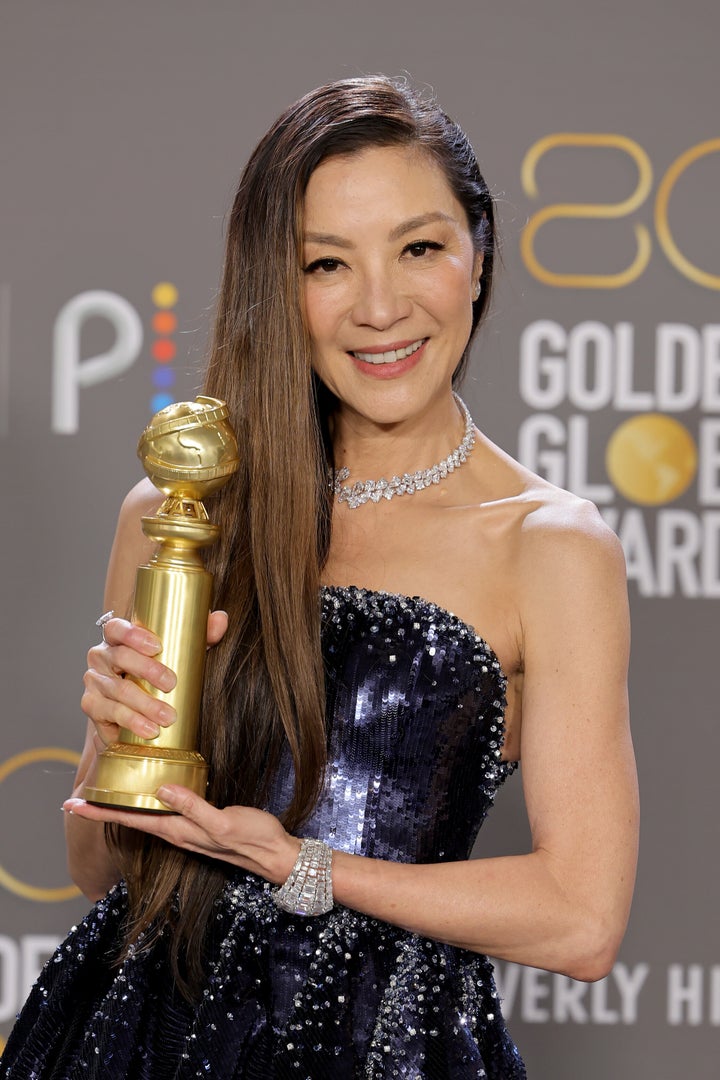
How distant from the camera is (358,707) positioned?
1.52 meters

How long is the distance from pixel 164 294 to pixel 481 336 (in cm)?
62

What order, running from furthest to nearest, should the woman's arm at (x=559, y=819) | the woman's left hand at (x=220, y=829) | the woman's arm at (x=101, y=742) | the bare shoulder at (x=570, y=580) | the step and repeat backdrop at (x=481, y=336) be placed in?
the step and repeat backdrop at (x=481, y=336) < the woman's arm at (x=101, y=742) < the bare shoulder at (x=570, y=580) < the woman's arm at (x=559, y=819) < the woman's left hand at (x=220, y=829)

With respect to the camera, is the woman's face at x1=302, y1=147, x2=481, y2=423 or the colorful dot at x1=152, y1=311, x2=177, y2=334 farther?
the colorful dot at x1=152, y1=311, x2=177, y2=334

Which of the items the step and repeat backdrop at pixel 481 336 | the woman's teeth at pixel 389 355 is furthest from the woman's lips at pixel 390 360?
the step and repeat backdrop at pixel 481 336

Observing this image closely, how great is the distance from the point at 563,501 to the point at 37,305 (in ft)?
4.83

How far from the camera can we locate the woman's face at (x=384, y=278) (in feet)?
5.07

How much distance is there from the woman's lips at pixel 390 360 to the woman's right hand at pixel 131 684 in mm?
437

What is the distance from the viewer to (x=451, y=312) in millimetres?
1604

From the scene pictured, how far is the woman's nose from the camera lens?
153cm

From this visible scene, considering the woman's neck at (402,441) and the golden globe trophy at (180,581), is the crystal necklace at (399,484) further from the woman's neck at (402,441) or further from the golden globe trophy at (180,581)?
the golden globe trophy at (180,581)

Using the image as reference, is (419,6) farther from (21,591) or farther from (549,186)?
(21,591)

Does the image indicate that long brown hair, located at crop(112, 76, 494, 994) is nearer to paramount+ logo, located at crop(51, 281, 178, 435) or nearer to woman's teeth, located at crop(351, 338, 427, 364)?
woman's teeth, located at crop(351, 338, 427, 364)

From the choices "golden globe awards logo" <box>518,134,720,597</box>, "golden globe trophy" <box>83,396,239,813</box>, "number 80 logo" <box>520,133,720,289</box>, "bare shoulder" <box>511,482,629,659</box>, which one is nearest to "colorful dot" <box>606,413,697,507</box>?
"golden globe awards logo" <box>518,134,720,597</box>

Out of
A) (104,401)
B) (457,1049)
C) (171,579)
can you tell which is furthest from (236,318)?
(104,401)
